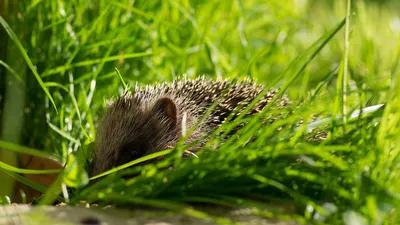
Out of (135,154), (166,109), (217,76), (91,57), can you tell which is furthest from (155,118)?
(217,76)

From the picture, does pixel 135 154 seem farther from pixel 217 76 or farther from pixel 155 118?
pixel 217 76

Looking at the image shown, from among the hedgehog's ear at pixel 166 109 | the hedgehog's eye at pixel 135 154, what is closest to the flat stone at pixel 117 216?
the hedgehog's eye at pixel 135 154

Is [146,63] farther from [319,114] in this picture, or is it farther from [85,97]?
[319,114]

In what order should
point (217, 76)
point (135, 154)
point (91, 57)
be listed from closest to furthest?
point (135, 154), point (91, 57), point (217, 76)

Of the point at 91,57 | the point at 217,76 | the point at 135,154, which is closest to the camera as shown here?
the point at 135,154

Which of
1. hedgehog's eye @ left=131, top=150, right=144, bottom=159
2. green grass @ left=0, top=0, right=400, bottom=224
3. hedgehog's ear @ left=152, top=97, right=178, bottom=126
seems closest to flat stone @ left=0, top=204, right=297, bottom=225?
green grass @ left=0, top=0, right=400, bottom=224

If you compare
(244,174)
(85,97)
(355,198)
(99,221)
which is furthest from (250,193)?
(85,97)

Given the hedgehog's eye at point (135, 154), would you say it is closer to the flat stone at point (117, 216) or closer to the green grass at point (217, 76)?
the green grass at point (217, 76)
